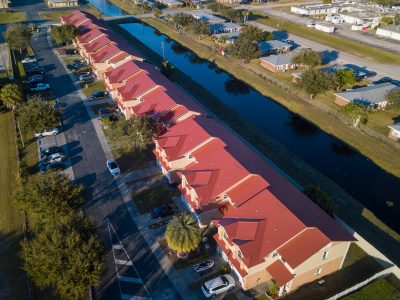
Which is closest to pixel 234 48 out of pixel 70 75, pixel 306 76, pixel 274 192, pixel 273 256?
pixel 306 76

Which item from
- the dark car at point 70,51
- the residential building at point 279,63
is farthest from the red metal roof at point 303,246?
the dark car at point 70,51

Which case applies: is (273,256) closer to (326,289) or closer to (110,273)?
(326,289)

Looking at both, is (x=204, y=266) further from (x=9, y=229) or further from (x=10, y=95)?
(x=10, y=95)

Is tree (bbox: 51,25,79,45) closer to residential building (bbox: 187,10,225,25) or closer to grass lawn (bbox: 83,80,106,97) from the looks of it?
grass lawn (bbox: 83,80,106,97)

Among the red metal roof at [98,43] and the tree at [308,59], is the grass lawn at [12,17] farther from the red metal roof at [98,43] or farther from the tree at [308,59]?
the tree at [308,59]

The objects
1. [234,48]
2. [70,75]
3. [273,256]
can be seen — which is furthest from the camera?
[234,48]

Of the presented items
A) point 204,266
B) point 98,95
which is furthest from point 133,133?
point 98,95
